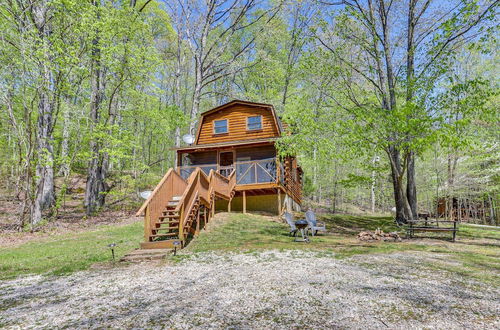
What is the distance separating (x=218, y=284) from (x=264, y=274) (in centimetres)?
95

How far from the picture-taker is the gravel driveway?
131 inches

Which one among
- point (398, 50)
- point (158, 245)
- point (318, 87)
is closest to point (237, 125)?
point (318, 87)

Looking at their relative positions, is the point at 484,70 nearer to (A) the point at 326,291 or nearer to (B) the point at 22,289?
(A) the point at 326,291

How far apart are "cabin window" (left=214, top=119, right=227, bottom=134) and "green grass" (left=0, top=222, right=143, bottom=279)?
8.88 metres

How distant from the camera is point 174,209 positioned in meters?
8.56

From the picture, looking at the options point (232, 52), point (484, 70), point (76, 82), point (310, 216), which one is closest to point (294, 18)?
point (232, 52)

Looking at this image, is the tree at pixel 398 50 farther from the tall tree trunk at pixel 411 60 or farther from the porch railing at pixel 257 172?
the porch railing at pixel 257 172

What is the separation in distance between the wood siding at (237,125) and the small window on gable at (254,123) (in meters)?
0.20

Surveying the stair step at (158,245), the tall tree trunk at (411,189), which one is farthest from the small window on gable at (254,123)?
the stair step at (158,245)

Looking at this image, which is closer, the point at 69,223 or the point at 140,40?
the point at 69,223

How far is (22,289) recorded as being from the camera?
502 cm

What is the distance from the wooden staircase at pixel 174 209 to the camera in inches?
289

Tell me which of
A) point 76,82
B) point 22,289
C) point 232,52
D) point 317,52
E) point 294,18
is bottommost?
point 22,289

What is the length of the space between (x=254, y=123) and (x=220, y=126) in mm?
2389
